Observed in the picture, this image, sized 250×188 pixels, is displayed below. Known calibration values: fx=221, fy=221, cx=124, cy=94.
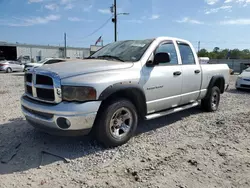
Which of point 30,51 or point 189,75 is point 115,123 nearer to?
point 189,75

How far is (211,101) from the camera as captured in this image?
19.9 feet

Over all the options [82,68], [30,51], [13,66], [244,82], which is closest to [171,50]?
[82,68]

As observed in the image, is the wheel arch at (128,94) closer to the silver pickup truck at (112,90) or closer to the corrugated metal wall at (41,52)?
the silver pickup truck at (112,90)

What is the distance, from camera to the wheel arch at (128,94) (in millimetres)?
3350

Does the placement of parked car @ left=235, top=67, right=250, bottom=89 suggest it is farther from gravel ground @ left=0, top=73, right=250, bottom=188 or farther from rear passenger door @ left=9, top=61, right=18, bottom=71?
rear passenger door @ left=9, top=61, right=18, bottom=71

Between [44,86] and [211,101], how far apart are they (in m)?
4.52

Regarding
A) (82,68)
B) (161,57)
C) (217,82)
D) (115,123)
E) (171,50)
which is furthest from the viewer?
(217,82)

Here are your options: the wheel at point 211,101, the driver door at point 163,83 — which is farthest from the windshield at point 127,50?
the wheel at point 211,101

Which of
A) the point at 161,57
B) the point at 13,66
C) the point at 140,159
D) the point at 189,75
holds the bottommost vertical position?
the point at 140,159

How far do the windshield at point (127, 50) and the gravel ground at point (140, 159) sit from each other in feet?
5.06

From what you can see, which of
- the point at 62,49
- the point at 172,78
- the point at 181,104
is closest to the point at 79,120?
the point at 172,78

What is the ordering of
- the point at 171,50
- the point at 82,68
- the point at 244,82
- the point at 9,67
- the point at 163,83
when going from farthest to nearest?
the point at 9,67 → the point at 244,82 → the point at 171,50 → the point at 163,83 → the point at 82,68

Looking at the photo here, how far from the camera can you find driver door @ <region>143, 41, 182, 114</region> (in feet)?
13.2

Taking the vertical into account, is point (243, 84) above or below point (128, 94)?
below
